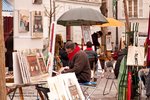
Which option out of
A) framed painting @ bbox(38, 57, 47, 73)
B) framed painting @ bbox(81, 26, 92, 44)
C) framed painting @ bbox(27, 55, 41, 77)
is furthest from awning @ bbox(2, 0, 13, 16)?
framed painting @ bbox(27, 55, 41, 77)

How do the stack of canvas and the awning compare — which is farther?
the awning

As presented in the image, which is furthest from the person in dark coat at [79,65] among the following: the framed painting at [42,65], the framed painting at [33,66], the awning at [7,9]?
the awning at [7,9]

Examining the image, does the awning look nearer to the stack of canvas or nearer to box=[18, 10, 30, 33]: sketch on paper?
box=[18, 10, 30, 33]: sketch on paper

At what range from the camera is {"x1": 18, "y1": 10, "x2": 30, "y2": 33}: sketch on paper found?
1462 cm

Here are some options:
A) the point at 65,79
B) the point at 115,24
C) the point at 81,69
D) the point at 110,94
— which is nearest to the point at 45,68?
the point at 65,79

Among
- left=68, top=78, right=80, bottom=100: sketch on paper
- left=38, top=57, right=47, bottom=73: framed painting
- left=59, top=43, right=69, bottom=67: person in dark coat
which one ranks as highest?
left=38, top=57, right=47, bottom=73: framed painting

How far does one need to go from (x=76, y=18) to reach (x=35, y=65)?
9074 mm

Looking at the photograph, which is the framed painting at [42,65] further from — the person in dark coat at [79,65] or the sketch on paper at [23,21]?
the sketch on paper at [23,21]

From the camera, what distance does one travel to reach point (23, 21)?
14773mm

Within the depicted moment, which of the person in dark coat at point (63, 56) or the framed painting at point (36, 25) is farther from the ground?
the framed painting at point (36, 25)

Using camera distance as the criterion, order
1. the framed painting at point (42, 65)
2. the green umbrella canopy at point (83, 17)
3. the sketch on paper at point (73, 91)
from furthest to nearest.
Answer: the green umbrella canopy at point (83, 17) < the framed painting at point (42, 65) < the sketch on paper at point (73, 91)

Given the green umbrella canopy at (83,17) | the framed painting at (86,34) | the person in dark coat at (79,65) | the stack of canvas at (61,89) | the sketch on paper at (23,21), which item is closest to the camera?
the stack of canvas at (61,89)

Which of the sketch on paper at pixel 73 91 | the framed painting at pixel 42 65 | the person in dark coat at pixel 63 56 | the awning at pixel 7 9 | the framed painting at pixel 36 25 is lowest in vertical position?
the person in dark coat at pixel 63 56

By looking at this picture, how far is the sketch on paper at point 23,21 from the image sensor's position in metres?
14.6
